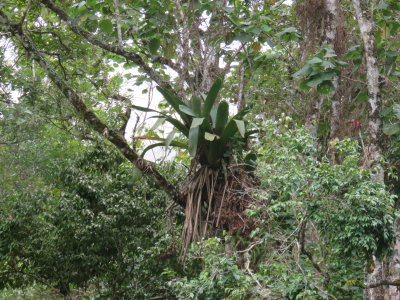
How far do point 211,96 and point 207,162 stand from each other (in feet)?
1.81

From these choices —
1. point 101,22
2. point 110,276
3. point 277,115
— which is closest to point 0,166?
point 110,276

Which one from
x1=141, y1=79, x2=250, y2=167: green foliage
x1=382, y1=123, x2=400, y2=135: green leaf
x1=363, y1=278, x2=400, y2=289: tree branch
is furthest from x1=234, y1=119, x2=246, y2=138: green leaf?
x1=363, y1=278, x2=400, y2=289: tree branch

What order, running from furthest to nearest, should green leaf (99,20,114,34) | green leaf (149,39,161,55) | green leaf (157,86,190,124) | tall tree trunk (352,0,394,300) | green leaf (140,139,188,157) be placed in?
1. green leaf (149,39,161,55)
2. green leaf (99,20,114,34)
3. green leaf (140,139,188,157)
4. green leaf (157,86,190,124)
5. tall tree trunk (352,0,394,300)

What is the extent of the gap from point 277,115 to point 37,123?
2.93m

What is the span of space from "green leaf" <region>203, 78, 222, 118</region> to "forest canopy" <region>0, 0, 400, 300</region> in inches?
0.6

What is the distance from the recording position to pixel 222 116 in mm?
4316

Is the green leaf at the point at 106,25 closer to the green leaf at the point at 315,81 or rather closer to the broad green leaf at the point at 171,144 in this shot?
the broad green leaf at the point at 171,144

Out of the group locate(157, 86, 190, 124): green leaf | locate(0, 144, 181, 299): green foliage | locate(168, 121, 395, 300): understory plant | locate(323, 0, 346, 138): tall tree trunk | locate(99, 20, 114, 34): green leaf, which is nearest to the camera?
locate(168, 121, 395, 300): understory plant

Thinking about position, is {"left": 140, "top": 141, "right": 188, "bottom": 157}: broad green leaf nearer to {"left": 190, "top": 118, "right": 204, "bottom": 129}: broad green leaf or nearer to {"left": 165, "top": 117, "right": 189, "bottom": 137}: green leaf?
{"left": 165, "top": 117, "right": 189, "bottom": 137}: green leaf

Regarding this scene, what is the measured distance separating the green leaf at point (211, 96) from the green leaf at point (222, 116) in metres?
0.08

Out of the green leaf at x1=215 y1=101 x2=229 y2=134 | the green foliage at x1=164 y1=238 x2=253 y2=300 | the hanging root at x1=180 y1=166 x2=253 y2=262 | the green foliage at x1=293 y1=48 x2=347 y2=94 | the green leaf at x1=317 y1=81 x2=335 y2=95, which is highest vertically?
the green foliage at x1=293 y1=48 x2=347 y2=94

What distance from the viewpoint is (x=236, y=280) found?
3.58m

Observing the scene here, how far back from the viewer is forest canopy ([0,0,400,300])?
11.9ft

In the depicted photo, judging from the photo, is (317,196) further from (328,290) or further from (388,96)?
(388,96)
